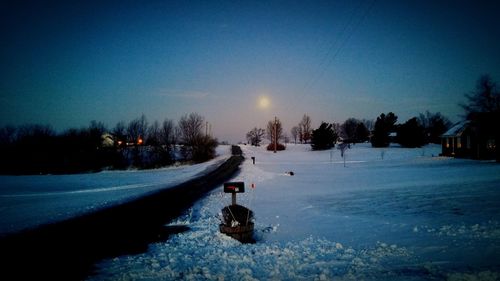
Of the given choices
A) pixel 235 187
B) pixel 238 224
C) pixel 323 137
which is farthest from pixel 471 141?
pixel 238 224

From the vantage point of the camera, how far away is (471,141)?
145 ft

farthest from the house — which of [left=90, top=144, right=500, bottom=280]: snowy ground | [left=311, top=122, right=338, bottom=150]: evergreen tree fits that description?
[left=90, top=144, right=500, bottom=280]: snowy ground

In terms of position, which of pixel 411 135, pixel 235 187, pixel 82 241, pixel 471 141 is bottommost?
pixel 82 241

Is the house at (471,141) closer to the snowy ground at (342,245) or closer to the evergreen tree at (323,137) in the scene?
the evergreen tree at (323,137)

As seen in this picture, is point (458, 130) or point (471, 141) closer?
point (471, 141)

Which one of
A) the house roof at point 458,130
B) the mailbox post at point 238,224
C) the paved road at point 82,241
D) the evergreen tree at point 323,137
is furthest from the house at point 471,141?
the mailbox post at point 238,224

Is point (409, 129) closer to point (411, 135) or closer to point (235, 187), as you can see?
point (411, 135)

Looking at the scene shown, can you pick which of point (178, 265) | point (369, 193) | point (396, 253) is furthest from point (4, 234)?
point (369, 193)

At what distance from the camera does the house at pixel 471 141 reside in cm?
3946

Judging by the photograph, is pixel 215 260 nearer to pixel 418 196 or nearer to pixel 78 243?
pixel 78 243

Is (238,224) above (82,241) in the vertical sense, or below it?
above

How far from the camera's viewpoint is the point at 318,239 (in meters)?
9.30

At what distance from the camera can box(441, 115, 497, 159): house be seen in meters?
39.5

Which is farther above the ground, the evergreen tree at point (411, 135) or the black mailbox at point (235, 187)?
the evergreen tree at point (411, 135)
